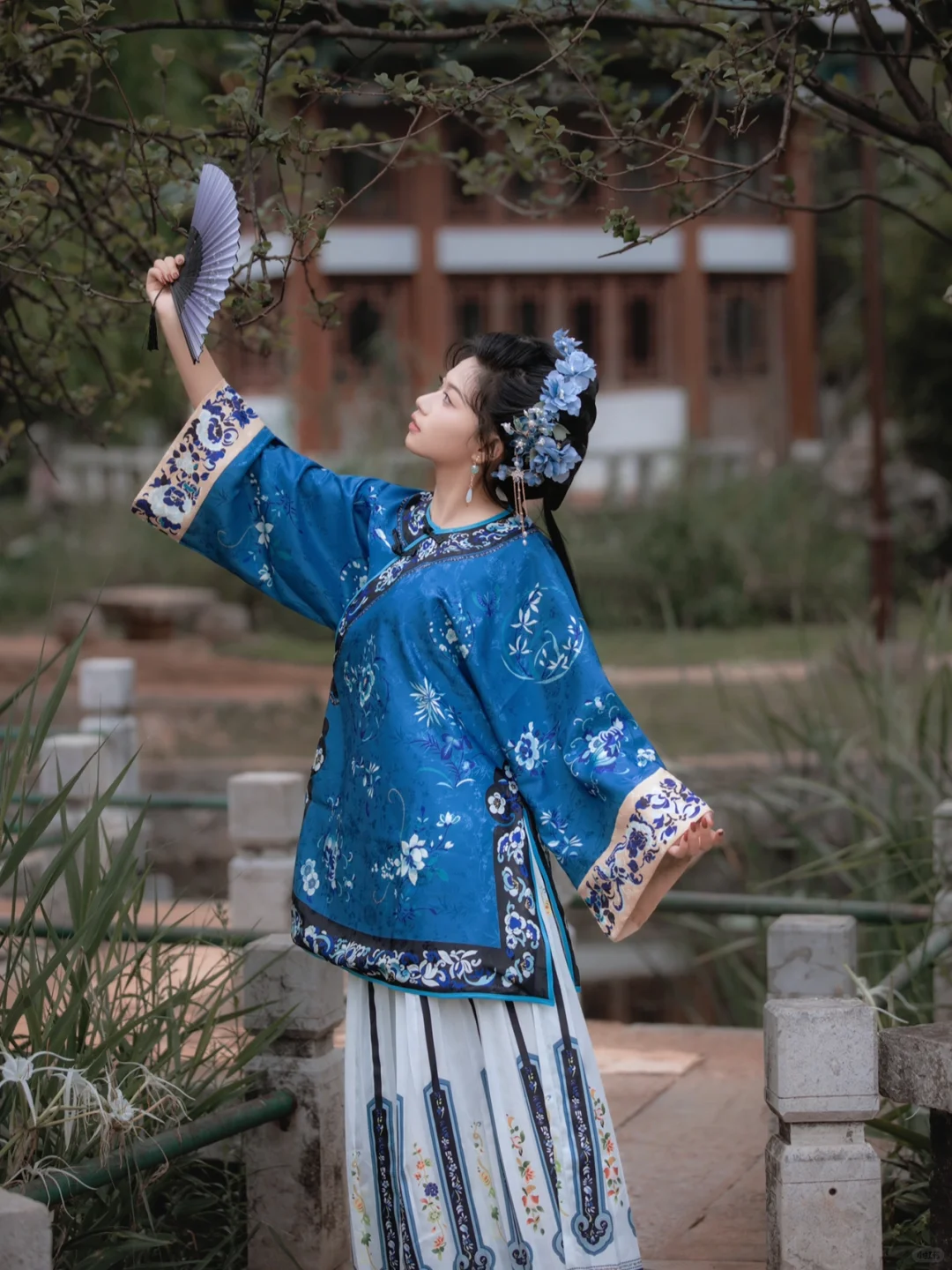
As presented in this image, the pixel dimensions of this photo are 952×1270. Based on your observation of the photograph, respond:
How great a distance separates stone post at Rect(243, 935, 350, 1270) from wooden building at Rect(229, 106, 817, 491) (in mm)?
16988

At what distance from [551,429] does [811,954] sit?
1.89m

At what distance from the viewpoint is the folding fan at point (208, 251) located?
9.29 ft

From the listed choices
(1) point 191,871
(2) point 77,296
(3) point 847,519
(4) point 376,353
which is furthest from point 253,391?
(2) point 77,296

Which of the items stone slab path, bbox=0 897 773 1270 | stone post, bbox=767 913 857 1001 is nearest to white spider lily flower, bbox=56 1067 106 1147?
stone slab path, bbox=0 897 773 1270

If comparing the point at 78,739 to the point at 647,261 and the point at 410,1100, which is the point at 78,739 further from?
the point at 647,261

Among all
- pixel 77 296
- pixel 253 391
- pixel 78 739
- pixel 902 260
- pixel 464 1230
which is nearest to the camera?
pixel 464 1230

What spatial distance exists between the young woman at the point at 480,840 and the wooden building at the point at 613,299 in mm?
17171

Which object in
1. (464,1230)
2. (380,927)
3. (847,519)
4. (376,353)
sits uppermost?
(376,353)

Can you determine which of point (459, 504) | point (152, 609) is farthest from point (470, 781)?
point (152, 609)

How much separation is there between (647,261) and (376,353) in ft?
17.5

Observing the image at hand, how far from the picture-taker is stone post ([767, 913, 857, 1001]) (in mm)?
4156

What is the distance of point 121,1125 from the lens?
2.76 meters

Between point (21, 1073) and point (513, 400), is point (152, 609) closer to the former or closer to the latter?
point (513, 400)

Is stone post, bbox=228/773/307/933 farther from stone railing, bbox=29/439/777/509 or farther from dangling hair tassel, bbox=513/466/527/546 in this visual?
stone railing, bbox=29/439/777/509
